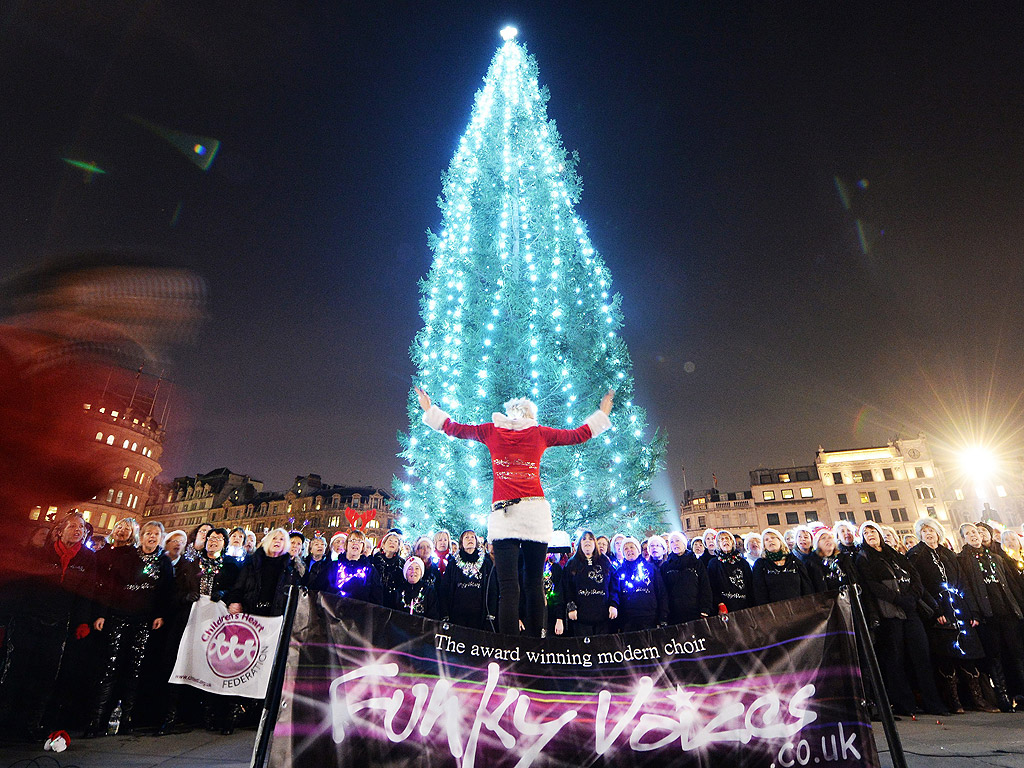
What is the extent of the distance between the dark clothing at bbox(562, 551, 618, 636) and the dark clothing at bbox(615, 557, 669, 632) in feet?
0.44

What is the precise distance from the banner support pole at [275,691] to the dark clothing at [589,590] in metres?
4.44

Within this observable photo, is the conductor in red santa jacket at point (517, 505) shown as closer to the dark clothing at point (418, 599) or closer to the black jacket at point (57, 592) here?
the dark clothing at point (418, 599)

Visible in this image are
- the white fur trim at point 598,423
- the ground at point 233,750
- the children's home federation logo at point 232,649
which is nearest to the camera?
the ground at point 233,750

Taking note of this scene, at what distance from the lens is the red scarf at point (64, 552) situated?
19.2 ft

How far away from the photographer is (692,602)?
6.90 m

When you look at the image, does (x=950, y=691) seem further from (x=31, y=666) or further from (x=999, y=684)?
(x=31, y=666)

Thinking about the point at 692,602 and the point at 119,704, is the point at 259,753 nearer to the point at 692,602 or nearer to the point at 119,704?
the point at 119,704

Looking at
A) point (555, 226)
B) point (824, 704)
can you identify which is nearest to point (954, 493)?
point (555, 226)

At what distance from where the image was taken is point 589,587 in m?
6.95

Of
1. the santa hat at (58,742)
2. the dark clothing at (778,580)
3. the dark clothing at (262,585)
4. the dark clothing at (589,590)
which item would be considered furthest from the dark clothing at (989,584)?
the santa hat at (58,742)

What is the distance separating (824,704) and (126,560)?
274 inches

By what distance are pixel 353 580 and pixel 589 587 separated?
3.09 m

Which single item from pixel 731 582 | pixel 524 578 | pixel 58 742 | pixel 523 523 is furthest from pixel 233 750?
pixel 731 582

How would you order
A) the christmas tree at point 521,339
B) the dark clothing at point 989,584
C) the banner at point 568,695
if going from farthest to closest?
1. the christmas tree at point 521,339
2. the dark clothing at point 989,584
3. the banner at point 568,695
